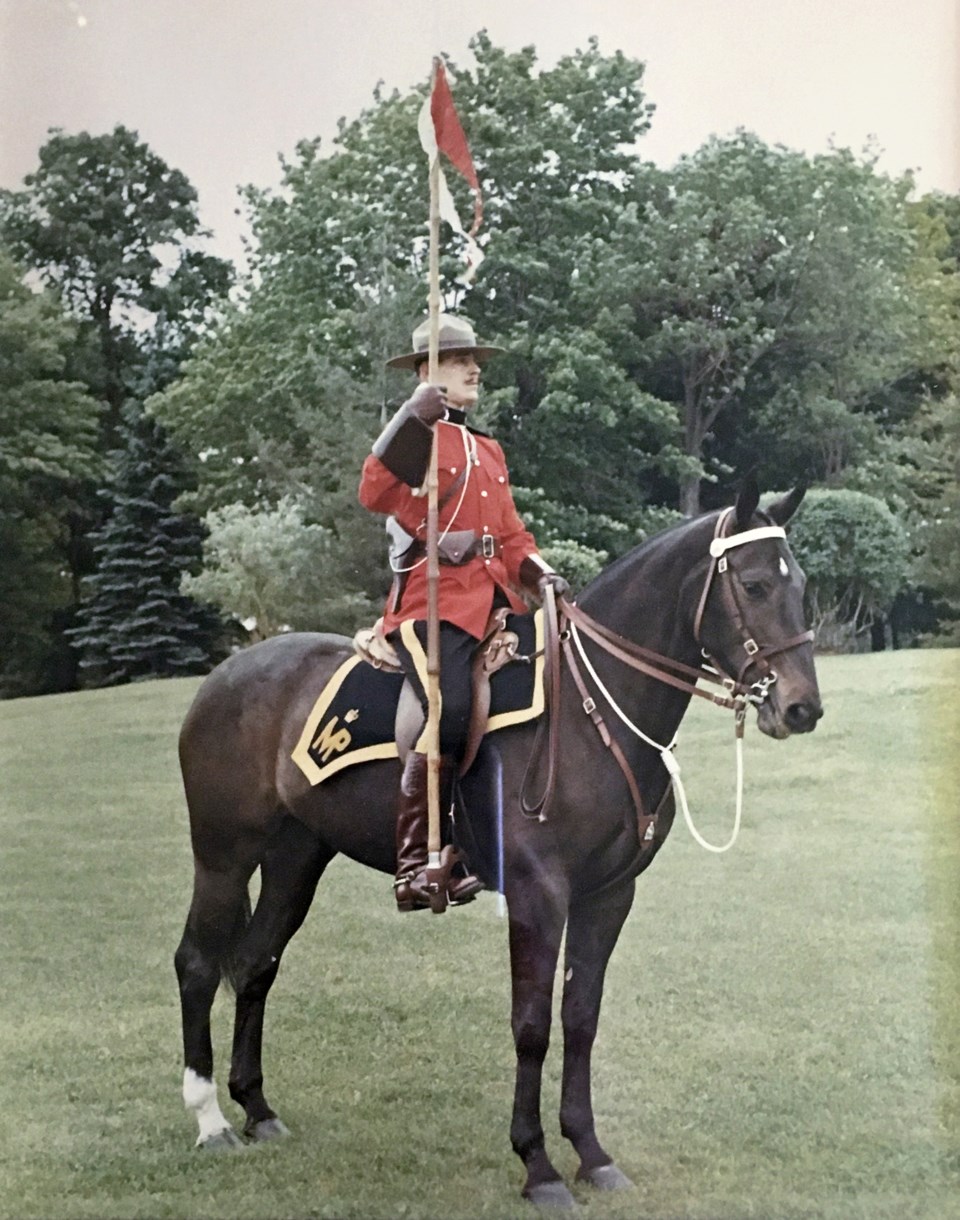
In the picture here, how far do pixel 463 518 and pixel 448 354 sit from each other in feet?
1.42

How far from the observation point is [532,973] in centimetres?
340

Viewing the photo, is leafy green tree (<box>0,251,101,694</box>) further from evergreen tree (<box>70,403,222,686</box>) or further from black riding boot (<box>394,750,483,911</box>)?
black riding boot (<box>394,750,483,911</box>)

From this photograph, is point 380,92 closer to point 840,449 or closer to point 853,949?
point 840,449

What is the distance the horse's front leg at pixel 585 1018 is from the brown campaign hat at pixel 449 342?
142cm

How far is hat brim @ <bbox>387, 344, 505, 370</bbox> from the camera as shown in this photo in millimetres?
3705

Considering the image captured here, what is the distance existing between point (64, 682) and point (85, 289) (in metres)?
1.18

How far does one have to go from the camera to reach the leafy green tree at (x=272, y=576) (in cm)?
428

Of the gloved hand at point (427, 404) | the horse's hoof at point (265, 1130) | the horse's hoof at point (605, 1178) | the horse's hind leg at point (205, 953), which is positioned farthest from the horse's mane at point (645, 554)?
the horse's hoof at point (265, 1130)

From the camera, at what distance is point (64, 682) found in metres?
4.32

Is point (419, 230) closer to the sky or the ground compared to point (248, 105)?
closer to the ground

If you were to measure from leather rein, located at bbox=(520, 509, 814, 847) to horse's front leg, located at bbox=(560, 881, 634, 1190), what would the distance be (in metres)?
0.28

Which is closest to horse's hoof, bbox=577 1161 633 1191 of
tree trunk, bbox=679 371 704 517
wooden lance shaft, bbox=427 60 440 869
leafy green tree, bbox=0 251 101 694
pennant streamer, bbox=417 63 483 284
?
wooden lance shaft, bbox=427 60 440 869

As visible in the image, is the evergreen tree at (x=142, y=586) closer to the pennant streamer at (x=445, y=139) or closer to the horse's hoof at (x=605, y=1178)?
the pennant streamer at (x=445, y=139)

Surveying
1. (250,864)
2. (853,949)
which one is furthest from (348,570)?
(853,949)
